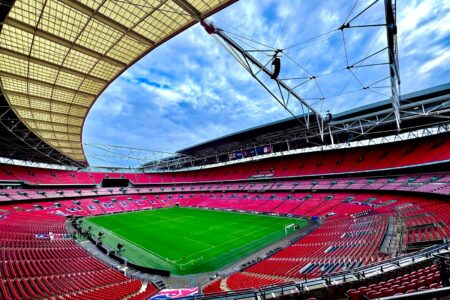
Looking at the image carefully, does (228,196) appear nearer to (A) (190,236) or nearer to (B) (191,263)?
(A) (190,236)

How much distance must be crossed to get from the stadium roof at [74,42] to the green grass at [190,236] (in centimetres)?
1601

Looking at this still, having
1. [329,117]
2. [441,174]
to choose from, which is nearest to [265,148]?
[329,117]

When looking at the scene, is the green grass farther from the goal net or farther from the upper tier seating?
the upper tier seating

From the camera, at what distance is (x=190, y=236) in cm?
2792

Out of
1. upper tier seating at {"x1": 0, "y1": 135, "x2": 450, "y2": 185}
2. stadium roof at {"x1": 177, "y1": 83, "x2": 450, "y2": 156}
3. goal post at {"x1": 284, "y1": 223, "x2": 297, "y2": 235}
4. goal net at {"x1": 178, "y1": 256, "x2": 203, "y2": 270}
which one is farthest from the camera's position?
upper tier seating at {"x1": 0, "y1": 135, "x2": 450, "y2": 185}

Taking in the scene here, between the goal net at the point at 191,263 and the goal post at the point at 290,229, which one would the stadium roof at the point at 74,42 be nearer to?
the goal net at the point at 191,263

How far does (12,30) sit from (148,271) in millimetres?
17701

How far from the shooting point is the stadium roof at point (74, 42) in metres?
11.6

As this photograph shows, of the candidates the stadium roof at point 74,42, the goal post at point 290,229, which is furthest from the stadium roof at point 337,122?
the stadium roof at point 74,42

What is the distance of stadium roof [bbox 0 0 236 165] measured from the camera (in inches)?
458

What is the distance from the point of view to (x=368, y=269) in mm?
6863

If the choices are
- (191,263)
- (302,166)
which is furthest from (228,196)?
(191,263)

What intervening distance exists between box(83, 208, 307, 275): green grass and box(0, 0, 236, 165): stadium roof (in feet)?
52.5

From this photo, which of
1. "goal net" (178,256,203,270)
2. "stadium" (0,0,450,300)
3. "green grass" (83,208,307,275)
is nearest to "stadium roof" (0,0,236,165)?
"stadium" (0,0,450,300)
